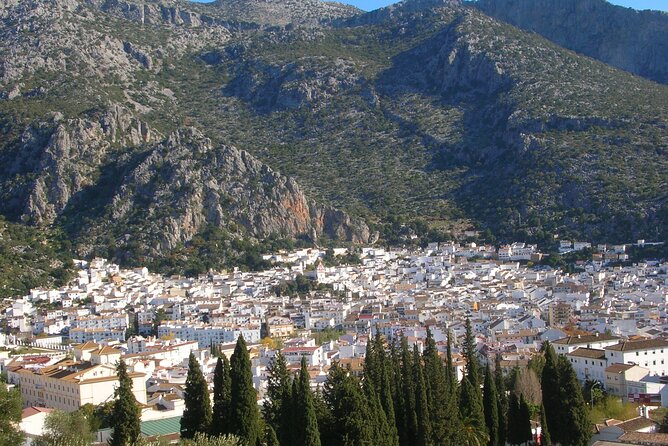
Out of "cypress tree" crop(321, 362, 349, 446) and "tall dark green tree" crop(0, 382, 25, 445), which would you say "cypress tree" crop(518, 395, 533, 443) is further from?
"tall dark green tree" crop(0, 382, 25, 445)

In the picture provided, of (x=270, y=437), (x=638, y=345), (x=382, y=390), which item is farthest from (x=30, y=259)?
(x=270, y=437)

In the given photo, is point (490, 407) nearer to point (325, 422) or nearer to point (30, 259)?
point (325, 422)

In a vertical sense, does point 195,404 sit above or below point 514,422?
above

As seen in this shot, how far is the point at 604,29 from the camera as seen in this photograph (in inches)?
6043

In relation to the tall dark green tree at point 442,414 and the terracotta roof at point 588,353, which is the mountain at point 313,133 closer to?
the terracotta roof at point 588,353

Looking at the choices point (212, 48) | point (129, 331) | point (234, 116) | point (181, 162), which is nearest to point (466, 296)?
point (129, 331)

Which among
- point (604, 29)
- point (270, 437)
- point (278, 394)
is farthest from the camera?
point (604, 29)

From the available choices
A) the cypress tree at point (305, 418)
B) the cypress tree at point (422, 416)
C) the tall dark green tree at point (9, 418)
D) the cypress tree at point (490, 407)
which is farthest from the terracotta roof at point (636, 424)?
the tall dark green tree at point (9, 418)

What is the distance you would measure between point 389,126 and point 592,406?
279ft

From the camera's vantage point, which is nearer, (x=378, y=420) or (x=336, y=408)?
(x=336, y=408)

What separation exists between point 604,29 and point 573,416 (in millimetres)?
128854

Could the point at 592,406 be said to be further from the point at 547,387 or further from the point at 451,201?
the point at 451,201

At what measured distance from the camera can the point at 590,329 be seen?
204ft

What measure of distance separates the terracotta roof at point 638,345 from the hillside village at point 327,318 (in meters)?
0.15
